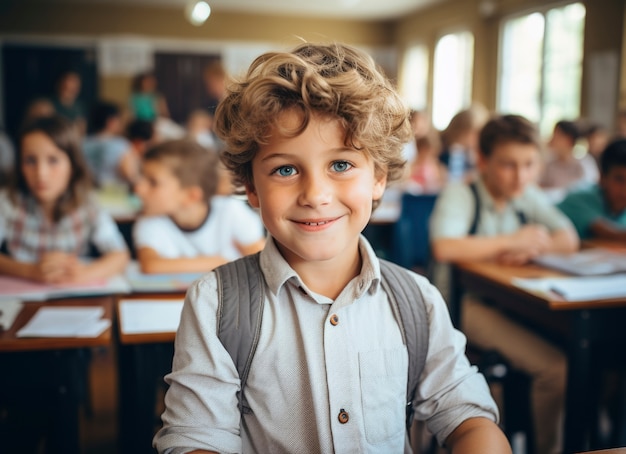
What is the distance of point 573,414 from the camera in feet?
6.04

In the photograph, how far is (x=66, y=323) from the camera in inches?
60.6

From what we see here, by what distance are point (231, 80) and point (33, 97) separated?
953 centimetres

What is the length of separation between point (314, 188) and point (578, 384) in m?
1.27

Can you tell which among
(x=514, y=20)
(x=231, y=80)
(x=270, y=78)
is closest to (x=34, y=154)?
(x=231, y=80)

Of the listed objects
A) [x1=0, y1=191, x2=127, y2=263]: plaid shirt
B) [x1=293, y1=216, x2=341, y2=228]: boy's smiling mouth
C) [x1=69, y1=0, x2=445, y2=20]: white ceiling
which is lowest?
[x1=0, y1=191, x2=127, y2=263]: plaid shirt

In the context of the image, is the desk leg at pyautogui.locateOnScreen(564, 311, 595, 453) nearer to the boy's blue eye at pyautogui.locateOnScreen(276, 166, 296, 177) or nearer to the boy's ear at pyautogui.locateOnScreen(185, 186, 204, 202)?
the boy's blue eye at pyautogui.locateOnScreen(276, 166, 296, 177)

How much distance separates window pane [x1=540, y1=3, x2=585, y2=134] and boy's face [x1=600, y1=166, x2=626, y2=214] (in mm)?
3618

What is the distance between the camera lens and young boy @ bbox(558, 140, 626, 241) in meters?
2.72

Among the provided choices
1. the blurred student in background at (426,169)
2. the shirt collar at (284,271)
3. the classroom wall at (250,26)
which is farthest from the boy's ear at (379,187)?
the classroom wall at (250,26)

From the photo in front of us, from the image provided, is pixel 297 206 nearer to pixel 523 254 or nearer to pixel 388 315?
pixel 388 315

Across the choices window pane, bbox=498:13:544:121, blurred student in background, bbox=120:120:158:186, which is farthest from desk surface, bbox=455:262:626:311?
window pane, bbox=498:13:544:121

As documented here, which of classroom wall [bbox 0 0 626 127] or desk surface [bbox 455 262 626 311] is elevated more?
classroom wall [bbox 0 0 626 127]

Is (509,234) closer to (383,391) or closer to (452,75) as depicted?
(383,391)

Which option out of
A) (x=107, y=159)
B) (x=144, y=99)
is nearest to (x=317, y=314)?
(x=107, y=159)
